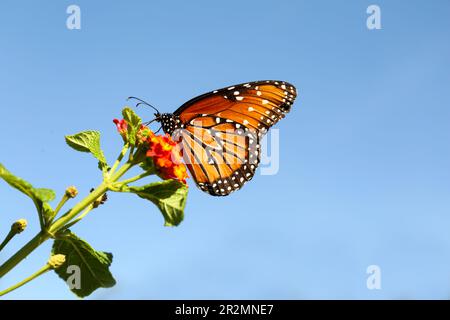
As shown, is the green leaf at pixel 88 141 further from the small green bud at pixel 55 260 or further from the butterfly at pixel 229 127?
the butterfly at pixel 229 127

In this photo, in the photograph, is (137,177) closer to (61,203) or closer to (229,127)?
(61,203)

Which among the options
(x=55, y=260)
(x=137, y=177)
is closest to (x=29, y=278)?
(x=55, y=260)

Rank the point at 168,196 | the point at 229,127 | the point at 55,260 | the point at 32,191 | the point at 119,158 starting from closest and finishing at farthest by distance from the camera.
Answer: the point at 32,191 → the point at 55,260 → the point at 168,196 → the point at 119,158 → the point at 229,127

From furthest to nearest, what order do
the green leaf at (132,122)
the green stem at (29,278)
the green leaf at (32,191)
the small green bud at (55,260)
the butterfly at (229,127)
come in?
the butterfly at (229,127), the green leaf at (132,122), the small green bud at (55,260), the green leaf at (32,191), the green stem at (29,278)

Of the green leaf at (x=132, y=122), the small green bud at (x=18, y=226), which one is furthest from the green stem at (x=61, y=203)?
the green leaf at (x=132, y=122)

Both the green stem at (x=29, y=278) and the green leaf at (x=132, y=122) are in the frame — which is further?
the green leaf at (x=132, y=122)

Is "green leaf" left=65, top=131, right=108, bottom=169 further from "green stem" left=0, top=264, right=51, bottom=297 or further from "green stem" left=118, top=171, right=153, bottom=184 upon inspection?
"green stem" left=0, top=264, right=51, bottom=297

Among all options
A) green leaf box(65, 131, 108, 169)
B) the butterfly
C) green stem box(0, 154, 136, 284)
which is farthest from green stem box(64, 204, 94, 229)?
the butterfly
